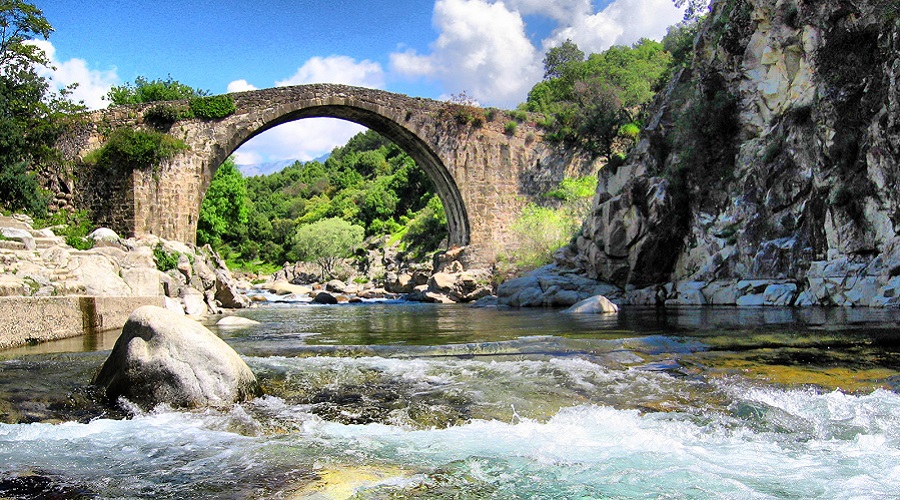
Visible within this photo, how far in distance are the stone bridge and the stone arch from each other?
4 cm

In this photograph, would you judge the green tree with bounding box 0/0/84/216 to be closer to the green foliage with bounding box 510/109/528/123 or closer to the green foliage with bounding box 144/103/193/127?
the green foliage with bounding box 144/103/193/127

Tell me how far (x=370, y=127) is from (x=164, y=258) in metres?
13.4

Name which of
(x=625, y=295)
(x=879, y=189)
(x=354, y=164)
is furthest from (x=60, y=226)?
(x=354, y=164)

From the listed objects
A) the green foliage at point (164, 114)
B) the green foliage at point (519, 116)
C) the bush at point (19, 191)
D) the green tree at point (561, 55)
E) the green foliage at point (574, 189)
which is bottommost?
the bush at point (19, 191)

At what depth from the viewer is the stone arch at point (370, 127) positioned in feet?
77.3

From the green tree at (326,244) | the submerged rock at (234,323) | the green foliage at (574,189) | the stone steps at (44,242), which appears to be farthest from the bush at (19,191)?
the green tree at (326,244)

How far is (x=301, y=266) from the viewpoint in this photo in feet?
164

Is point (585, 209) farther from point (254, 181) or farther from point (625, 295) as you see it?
point (254, 181)

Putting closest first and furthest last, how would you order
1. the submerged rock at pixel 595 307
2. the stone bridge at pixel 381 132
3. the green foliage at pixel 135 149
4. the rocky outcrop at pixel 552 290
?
1. the submerged rock at pixel 595 307
2. the rocky outcrop at pixel 552 290
3. the green foliage at pixel 135 149
4. the stone bridge at pixel 381 132

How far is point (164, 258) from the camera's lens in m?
16.8

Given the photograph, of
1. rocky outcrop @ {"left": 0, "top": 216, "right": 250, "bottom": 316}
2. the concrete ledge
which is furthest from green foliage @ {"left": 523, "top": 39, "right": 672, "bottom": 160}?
the concrete ledge

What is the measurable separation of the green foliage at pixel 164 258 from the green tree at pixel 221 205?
20.1m

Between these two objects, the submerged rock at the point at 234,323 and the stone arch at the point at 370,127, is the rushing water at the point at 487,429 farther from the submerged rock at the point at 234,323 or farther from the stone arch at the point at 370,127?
the stone arch at the point at 370,127

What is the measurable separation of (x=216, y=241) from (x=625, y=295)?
89.5 ft
